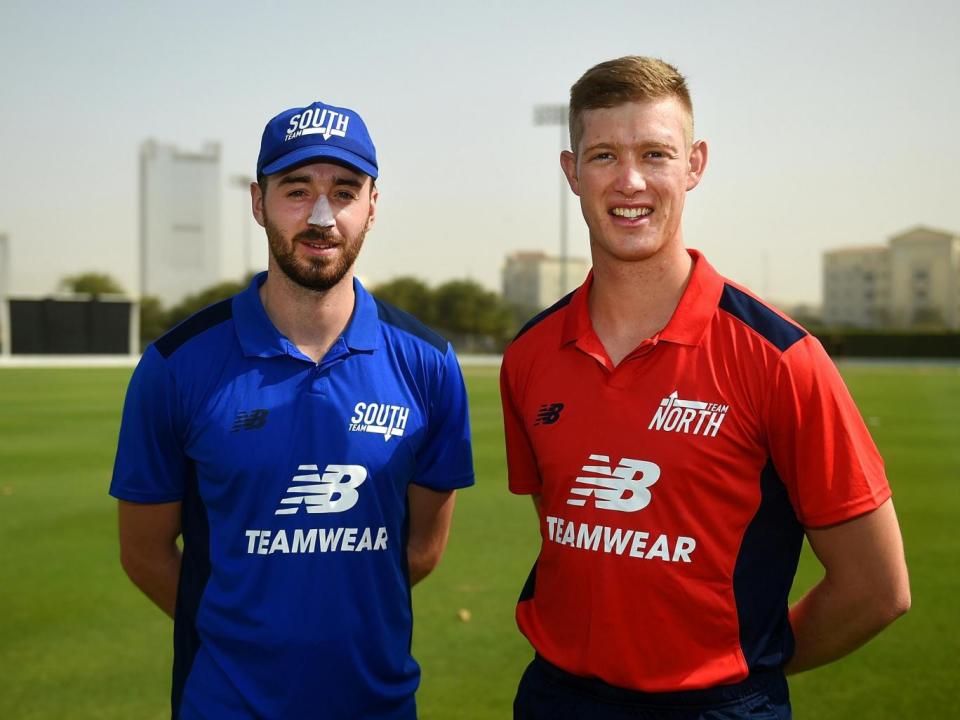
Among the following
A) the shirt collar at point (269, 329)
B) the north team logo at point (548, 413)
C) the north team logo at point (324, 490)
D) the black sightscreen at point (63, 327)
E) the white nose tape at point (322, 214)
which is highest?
the white nose tape at point (322, 214)

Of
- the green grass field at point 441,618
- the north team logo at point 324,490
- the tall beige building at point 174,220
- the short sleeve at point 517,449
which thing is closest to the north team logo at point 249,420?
the north team logo at point 324,490

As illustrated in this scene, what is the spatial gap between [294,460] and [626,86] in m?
1.43

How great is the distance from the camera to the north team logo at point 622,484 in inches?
96.8

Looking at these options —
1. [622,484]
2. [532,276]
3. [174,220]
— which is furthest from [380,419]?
[174,220]

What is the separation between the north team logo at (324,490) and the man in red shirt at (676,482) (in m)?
0.57

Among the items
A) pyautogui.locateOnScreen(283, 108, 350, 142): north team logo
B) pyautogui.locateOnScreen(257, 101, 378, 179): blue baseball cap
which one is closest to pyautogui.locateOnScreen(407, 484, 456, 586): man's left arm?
pyautogui.locateOnScreen(257, 101, 378, 179): blue baseball cap

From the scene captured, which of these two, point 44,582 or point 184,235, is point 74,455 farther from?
point 184,235

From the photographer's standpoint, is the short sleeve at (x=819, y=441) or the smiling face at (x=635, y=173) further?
the smiling face at (x=635, y=173)

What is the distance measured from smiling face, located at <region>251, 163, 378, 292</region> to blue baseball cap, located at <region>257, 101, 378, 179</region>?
0.16ft

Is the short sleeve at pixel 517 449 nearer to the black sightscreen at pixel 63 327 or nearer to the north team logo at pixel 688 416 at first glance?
the north team logo at pixel 688 416

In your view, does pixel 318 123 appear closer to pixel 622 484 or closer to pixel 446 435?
pixel 446 435

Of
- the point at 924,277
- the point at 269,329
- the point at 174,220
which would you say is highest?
the point at 174,220

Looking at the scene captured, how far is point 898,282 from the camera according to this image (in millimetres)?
123438

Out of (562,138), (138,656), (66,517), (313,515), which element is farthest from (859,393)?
(562,138)
